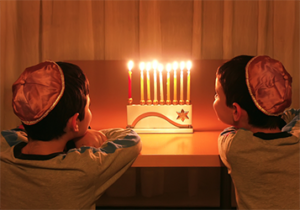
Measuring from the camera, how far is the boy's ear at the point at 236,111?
868 millimetres

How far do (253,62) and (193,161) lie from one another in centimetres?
37

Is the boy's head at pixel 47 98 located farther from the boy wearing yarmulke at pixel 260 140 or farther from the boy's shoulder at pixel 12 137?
the boy wearing yarmulke at pixel 260 140

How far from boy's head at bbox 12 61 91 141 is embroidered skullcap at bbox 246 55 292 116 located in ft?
1.71

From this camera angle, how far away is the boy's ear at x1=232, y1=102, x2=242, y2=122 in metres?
0.87

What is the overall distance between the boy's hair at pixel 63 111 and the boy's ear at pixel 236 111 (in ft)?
1.61

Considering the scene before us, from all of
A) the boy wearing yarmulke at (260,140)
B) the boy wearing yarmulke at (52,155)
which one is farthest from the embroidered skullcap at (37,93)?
the boy wearing yarmulke at (260,140)

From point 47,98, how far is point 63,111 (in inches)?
2.3

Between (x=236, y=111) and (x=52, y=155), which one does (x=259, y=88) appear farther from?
(x=52, y=155)

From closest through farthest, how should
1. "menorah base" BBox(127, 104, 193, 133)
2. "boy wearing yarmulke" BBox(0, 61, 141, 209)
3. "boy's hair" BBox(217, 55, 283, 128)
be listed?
1. "boy wearing yarmulke" BBox(0, 61, 141, 209)
2. "boy's hair" BBox(217, 55, 283, 128)
3. "menorah base" BBox(127, 104, 193, 133)

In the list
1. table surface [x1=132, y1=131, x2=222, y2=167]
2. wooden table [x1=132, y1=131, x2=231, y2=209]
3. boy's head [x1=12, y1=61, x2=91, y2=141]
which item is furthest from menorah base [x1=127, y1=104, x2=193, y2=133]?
boy's head [x1=12, y1=61, x2=91, y2=141]

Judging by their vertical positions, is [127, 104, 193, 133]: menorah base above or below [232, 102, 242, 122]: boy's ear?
below

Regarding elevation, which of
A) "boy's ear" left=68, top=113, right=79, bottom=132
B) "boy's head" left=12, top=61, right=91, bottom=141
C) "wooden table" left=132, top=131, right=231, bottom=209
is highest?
"boy's head" left=12, top=61, right=91, bottom=141

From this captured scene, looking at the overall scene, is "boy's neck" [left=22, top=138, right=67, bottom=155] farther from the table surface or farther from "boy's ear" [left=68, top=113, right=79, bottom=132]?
the table surface

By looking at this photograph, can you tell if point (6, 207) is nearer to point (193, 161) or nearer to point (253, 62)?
point (193, 161)
